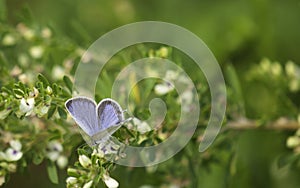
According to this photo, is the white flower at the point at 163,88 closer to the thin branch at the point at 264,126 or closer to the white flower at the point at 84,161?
the thin branch at the point at 264,126

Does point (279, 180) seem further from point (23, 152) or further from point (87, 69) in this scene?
point (23, 152)

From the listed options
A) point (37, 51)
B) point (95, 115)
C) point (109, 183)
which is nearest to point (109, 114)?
point (95, 115)

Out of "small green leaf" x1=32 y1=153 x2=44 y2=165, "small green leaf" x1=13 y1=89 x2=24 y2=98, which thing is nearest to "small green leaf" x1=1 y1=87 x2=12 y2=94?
"small green leaf" x1=13 y1=89 x2=24 y2=98

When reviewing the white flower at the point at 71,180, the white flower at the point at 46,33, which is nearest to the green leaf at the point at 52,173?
the white flower at the point at 71,180

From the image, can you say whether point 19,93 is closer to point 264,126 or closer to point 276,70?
point 264,126

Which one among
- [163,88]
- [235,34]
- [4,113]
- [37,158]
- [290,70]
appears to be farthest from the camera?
[235,34]

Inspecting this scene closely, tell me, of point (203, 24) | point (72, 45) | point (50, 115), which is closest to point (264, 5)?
point (203, 24)
